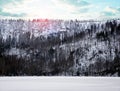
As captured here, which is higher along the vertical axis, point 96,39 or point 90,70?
point 96,39

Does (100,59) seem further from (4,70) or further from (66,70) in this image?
(4,70)

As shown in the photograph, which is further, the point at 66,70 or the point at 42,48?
the point at 42,48

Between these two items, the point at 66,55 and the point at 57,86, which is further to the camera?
the point at 66,55

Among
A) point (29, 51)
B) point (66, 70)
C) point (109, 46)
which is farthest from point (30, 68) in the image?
point (109, 46)

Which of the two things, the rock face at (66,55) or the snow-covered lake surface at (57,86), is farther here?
the rock face at (66,55)

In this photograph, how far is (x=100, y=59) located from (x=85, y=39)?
34.4 metres

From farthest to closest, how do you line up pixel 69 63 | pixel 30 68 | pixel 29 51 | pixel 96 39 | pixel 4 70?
1. pixel 96 39
2. pixel 29 51
3. pixel 69 63
4. pixel 30 68
5. pixel 4 70

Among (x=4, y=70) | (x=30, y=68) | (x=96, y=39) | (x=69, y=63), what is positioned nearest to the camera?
(x=4, y=70)

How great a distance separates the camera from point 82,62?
157875mm

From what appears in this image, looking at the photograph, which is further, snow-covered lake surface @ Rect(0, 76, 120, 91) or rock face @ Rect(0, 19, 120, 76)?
rock face @ Rect(0, 19, 120, 76)

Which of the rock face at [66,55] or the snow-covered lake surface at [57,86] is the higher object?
the snow-covered lake surface at [57,86]

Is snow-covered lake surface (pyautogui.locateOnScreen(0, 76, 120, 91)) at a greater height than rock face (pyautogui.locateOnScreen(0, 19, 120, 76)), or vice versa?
snow-covered lake surface (pyautogui.locateOnScreen(0, 76, 120, 91))

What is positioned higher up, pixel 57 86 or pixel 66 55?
pixel 57 86

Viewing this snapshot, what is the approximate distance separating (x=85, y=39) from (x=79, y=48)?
1424cm
